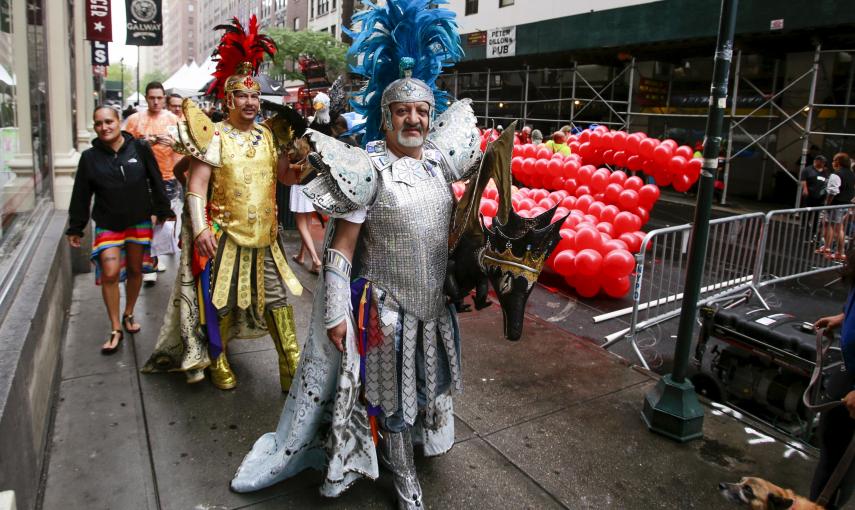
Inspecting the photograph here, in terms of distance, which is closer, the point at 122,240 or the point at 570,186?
the point at 122,240

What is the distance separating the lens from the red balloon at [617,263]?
634 centimetres

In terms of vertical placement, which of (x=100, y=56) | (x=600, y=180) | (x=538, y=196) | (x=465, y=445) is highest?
(x=100, y=56)

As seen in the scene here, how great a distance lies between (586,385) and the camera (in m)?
4.32

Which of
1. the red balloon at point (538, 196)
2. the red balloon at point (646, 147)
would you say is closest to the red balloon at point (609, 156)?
the red balloon at point (646, 147)

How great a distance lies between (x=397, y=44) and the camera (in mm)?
2730

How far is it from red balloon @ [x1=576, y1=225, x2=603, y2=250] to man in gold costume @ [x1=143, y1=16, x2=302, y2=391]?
377cm

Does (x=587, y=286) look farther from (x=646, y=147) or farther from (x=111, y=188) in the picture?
(x=111, y=188)

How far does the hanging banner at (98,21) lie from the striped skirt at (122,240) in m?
8.53

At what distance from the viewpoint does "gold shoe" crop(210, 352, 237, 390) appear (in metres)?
3.94

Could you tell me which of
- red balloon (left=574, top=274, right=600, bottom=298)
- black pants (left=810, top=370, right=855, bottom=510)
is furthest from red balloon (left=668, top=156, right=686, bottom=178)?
black pants (left=810, top=370, right=855, bottom=510)

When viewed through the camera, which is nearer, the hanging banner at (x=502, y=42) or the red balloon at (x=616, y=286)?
the red balloon at (x=616, y=286)

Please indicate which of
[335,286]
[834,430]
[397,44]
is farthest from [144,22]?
[834,430]

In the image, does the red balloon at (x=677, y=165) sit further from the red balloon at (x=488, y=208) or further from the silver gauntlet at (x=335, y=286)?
the silver gauntlet at (x=335, y=286)

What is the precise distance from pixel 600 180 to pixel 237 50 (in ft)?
20.7
